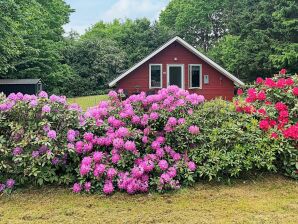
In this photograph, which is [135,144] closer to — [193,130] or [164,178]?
[164,178]

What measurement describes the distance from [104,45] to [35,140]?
26766 mm

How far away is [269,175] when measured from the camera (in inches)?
163

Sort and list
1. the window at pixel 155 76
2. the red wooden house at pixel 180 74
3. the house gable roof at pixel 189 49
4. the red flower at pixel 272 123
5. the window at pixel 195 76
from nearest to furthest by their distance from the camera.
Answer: the red flower at pixel 272 123 → the house gable roof at pixel 189 49 → the red wooden house at pixel 180 74 → the window at pixel 155 76 → the window at pixel 195 76

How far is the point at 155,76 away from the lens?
1772cm

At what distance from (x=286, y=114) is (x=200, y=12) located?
121 feet

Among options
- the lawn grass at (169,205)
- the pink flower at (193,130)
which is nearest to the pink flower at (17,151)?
Answer: the lawn grass at (169,205)

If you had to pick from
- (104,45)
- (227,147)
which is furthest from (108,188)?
(104,45)

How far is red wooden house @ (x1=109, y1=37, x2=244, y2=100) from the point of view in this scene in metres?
17.4

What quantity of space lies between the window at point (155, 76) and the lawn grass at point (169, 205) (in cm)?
1391

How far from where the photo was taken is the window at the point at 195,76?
17766 millimetres

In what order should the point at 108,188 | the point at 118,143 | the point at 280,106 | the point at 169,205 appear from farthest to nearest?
the point at 280,106
the point at 118,143
the point at 108,188
the point at 169,205

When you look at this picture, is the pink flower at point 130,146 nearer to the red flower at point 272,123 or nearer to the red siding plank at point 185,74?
the red flower at point 272,123

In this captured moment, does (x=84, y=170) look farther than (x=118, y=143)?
No

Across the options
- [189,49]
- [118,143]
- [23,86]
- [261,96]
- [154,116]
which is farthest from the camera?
[23,86]
